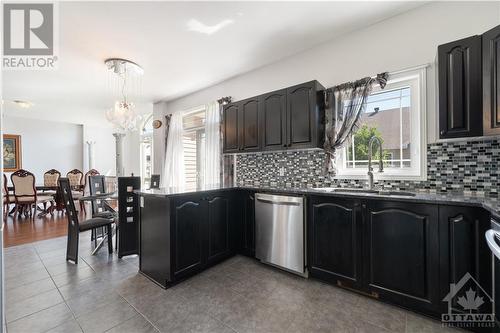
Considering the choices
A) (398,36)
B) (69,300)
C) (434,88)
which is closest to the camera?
(69,300)

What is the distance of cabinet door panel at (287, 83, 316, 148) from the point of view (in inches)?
104

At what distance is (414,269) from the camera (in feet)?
5.96

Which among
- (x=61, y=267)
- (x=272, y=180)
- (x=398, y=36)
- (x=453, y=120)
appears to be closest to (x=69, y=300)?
(x=61, y=267)

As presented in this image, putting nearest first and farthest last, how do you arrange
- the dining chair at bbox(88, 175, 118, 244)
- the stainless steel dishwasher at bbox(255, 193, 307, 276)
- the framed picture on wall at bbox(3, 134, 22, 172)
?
1. the stainless steel dishwasher at bbox(255, 193, 307, 276)
2. the dining chair at bbox(88, 175, 118, 244)
3. the framed picture on wall at bbox(3, 134, 22, 172)

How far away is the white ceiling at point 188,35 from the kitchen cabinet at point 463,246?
207 centimetres

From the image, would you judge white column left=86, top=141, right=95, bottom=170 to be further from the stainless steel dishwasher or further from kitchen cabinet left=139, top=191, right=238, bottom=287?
the stainless steel dishwasher

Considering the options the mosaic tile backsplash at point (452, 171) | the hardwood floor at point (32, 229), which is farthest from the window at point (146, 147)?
the mosaic tile backsplash at point (452, 171)

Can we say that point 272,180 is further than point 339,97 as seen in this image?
Yes

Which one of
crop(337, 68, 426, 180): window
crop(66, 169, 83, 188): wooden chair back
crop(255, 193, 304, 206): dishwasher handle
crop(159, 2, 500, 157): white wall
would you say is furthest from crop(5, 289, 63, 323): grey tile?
crop(66, 169, 83, 188): wooden chair back

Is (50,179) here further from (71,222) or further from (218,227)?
(218,227)

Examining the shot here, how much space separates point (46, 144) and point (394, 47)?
9184 mm

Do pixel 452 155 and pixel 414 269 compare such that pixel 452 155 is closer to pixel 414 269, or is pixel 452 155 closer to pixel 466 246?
pixel 466 246

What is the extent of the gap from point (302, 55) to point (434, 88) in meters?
1.62

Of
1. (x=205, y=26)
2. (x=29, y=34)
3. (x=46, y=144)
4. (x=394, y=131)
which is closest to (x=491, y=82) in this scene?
(x=394, y=131)
